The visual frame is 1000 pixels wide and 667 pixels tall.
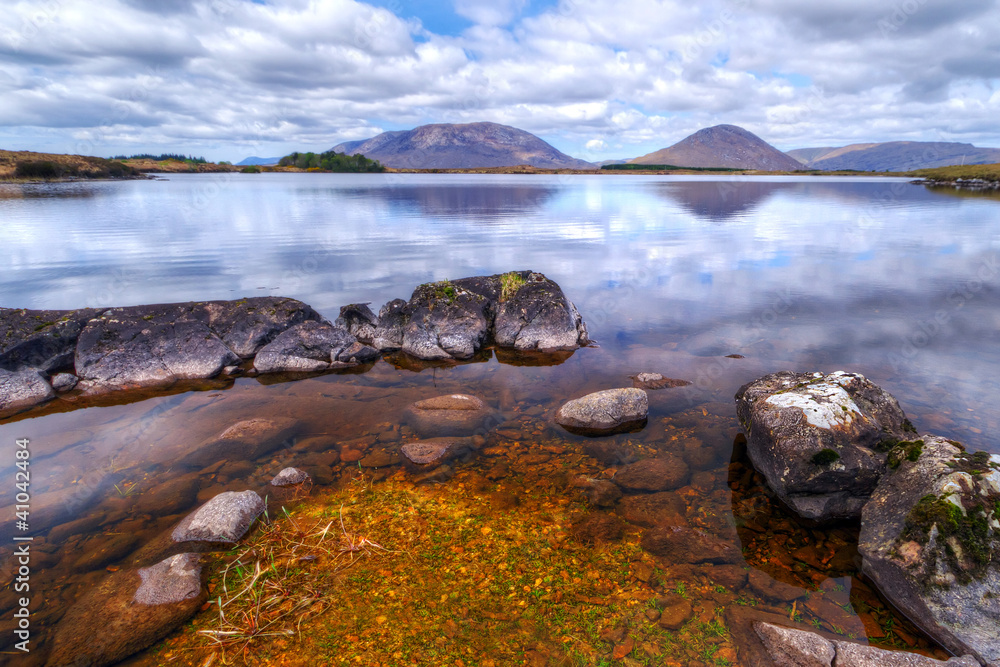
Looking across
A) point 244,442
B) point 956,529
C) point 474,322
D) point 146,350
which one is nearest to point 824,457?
point 956,529

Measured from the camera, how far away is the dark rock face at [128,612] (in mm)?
6195

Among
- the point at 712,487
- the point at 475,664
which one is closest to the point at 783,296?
the point at 712,487

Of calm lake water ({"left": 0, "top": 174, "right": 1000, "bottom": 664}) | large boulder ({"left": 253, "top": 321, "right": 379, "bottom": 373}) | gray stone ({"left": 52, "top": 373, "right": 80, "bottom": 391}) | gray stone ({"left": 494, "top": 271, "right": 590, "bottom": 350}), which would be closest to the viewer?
calm lake water ({"left": 0, "top": 174, "right": 1000, "bottom": 664})

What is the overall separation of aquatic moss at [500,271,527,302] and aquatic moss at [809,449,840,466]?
43.1 ft

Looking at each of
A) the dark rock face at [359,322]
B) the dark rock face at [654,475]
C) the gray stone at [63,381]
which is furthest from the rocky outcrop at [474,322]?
the gray stone at [63,381]

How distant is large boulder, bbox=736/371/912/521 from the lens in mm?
8664

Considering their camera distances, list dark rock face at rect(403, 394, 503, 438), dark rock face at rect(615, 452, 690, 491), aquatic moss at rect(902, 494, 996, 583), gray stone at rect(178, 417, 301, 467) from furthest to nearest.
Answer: dark rock face at rect(403, 394, 503, 438)
gray stone at rect(178, 417, 301, 467)
dark rock face at rect(615, 452, 690, 491)
aquatic moss at rect(902, 494, 996, 583)

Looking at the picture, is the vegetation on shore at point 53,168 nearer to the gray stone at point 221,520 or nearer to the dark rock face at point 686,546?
the gray stone at point 221,520

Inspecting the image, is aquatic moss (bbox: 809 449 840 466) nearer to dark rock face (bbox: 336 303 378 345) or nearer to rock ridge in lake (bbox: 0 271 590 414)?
rock ridge in lake (bbox: 0 271 590 414)

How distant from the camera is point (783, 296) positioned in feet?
80.3

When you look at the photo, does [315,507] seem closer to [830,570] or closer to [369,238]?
[830,570]

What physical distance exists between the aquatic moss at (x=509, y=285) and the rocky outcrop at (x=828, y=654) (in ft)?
50.3

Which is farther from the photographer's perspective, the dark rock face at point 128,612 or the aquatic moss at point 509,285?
the aquatic moss at point 509,285

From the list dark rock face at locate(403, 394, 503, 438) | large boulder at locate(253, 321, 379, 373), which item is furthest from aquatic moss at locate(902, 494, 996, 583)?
large boulder at locate(253, 321, 379, 373)
